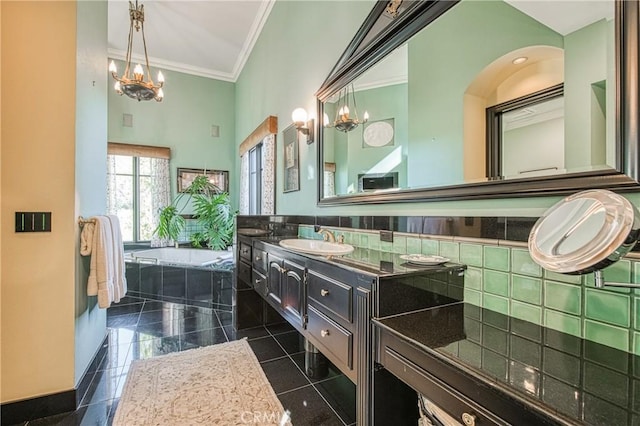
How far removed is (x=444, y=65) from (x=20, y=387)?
9.46 ft

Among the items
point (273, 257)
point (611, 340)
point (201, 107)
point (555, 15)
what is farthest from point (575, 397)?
point (201, 107)

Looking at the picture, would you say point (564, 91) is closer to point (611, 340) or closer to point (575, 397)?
point (611, 340)

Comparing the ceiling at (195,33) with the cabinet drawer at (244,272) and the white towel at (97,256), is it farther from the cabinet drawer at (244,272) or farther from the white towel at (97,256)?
the white towel at (97,256)

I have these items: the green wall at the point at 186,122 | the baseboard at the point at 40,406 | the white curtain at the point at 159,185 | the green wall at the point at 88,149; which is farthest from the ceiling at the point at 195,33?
the baseboard at the point at 40,406

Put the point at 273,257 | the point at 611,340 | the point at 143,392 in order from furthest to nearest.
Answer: the point at 273,257 < the point at 143,392 < the point at 611,340

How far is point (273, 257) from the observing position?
6.91 ft

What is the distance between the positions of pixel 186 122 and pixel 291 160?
3.64m

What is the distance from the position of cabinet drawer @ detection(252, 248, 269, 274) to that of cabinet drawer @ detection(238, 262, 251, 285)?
18 cm

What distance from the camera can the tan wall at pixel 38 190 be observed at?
5.33 ft

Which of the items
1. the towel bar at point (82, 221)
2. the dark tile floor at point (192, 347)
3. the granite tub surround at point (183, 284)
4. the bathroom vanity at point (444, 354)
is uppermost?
the towel bar at point (82, 221)

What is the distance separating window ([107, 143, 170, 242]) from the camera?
17.4 feet

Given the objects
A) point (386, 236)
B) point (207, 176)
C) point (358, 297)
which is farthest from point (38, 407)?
point (207, 176)

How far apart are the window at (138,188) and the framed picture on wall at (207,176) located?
0.25 meters

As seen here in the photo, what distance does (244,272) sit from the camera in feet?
9.16
